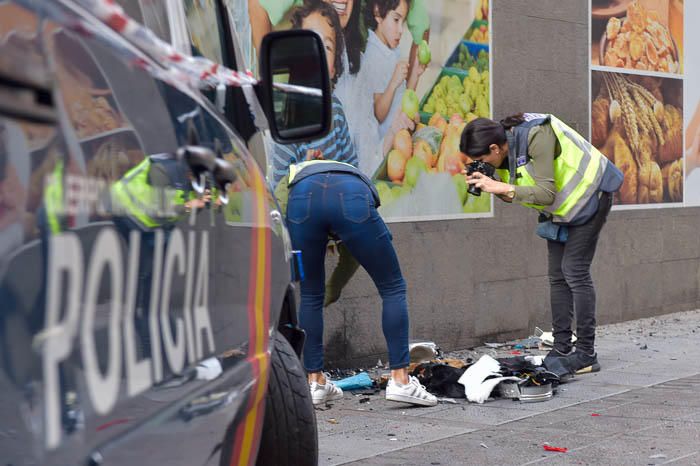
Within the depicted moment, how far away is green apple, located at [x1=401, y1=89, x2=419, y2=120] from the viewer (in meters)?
7.70

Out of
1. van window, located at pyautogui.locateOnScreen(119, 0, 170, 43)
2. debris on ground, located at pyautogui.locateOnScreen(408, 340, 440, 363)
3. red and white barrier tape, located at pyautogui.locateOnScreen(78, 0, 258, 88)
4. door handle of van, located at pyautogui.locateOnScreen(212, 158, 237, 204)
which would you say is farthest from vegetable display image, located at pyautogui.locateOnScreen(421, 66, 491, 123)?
van window, located at pyautogui.locateOnScreen(119, 0, 170, 43)

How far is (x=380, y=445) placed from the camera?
206 inches

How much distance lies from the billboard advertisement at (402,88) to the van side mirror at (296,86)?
352 centimetres

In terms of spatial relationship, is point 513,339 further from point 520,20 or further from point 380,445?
point 380,445

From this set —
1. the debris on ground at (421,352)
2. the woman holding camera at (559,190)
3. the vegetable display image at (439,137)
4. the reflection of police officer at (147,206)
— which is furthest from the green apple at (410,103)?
the reflection of police officer at (147,206)

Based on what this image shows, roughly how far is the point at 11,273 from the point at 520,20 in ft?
25.2

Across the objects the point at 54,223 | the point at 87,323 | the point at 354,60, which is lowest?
the point at 87,323

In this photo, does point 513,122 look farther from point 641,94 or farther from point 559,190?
point 641,94

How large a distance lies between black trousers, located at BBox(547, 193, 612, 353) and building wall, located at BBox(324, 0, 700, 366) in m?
1.06

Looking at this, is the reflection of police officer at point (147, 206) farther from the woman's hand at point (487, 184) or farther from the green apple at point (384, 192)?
the green apple at point (384, 192)

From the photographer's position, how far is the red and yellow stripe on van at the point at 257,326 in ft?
8.64

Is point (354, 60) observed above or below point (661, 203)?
above

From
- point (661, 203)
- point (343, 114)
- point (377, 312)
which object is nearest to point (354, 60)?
point (343, 114)

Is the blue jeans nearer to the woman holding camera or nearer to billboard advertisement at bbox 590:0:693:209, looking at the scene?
the woman holding camera
